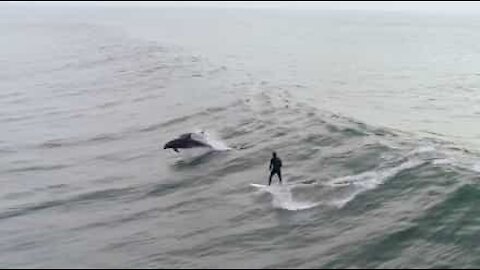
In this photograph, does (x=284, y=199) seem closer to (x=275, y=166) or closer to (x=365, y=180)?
(x=275, y=166)

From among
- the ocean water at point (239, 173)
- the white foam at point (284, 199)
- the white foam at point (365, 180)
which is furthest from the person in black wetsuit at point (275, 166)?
the white foam at point (365, 180)

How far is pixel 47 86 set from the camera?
203 ft

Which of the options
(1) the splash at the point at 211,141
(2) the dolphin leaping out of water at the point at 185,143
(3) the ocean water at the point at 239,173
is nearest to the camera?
(3) the ocean water at the point at 239,173

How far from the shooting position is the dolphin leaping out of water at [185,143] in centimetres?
3328

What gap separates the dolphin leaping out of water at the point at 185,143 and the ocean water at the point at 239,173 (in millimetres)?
446

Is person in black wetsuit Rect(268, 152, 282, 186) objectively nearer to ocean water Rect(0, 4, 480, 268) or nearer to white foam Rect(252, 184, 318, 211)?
white foam Rect(252, 184, 318, 211)

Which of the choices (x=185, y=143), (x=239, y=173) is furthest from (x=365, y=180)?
(x=185, y=143)

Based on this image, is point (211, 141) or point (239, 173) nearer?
point (239, 173)

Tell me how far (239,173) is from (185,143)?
453cm

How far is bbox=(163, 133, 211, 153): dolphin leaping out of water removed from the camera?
33.3 m

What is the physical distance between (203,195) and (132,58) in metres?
58.0

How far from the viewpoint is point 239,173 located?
29844mm

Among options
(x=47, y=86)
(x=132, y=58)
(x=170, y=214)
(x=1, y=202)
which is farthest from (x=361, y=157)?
(x=132, y=58)

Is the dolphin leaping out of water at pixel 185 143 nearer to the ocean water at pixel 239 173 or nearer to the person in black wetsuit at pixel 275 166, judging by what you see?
the ocean water at pixel 239 173
